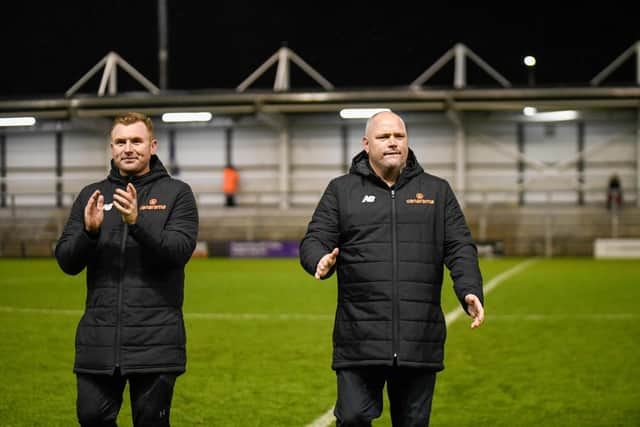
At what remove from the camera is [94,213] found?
4.07 metres

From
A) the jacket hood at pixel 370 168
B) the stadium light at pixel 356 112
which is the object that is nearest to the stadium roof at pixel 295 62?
the stadium light at pixel 356 112

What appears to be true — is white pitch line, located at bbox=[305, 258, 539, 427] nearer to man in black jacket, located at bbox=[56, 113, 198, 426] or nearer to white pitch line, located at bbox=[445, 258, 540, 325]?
white pitch line, located at bbox=[445, 258, 540, 325]

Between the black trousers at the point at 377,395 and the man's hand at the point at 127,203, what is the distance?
4.00 ft

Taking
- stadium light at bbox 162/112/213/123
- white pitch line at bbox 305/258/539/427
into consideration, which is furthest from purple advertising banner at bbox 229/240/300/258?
white pitch line at bbox 305/258/539/427

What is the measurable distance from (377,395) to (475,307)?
0.65 meters

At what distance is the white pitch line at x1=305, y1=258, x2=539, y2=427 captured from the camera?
20.4 feet

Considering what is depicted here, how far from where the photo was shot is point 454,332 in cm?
1045

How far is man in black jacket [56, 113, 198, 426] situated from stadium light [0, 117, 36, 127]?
30460mm

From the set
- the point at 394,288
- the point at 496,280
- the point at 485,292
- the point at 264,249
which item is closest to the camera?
the point at 394,288

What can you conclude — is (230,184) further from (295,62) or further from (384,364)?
(384,364)

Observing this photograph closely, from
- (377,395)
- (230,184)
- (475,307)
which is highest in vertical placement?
(230,184)

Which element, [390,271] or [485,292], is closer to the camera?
[390,271]

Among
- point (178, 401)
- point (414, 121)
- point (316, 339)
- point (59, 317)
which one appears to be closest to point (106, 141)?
point (414, 121)

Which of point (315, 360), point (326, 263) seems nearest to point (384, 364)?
point (326, 263)
